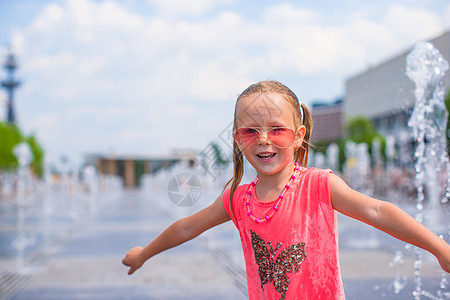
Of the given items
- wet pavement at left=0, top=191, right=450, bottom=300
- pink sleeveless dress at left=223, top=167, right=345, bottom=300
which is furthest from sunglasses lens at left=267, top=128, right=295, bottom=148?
wet pavement at left=0, top=191, right=450, bottom=300

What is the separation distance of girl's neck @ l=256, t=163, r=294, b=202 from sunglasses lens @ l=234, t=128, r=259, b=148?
120mm

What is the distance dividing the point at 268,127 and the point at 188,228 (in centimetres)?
47

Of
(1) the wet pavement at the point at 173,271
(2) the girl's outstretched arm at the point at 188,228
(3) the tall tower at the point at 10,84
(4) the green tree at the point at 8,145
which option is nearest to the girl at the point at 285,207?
(2) the girl's outstretched arm at the point at 188,228

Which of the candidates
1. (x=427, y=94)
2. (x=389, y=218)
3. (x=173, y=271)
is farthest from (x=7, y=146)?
(x=389, y=218)

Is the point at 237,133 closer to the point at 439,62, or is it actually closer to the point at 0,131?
the point at 439,62

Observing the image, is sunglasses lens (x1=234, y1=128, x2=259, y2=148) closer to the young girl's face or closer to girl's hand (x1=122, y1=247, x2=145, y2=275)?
the young girl's face

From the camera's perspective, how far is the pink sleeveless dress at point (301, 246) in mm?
1423

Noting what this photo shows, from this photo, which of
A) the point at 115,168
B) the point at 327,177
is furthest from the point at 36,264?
the point at 115,168

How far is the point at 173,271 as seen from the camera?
5004 millimetres

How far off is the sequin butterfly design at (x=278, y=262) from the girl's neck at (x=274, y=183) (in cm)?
12

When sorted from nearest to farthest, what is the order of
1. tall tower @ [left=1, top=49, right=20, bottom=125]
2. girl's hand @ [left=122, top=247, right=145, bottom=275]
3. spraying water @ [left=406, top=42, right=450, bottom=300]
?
girl's hand @ [left=122, top=247, right=145, bottom=275], spraying water @ [left=406, top=42, right=450, bottom=300], tall tower @ [left=1, top=49, right=20, bottom=125]

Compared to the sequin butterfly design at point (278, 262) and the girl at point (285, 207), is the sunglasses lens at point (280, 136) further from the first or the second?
the sequin butterfly design at point (278, 262)

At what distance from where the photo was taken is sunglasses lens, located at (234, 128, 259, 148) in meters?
1.48

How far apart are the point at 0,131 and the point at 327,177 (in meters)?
42.8
